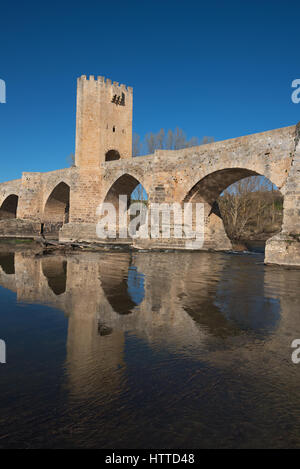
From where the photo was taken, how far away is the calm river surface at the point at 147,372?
188 cm

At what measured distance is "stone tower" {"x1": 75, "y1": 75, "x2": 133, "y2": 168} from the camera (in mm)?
22692

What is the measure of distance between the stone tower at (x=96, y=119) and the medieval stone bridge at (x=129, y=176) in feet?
0.21

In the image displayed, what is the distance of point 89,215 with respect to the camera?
23.2 m

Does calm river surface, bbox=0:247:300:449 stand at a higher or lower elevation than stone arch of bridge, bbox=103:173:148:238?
lower

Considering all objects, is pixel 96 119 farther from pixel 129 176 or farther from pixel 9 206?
pixel 9 206

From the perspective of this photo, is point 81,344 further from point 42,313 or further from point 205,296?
point 205,296

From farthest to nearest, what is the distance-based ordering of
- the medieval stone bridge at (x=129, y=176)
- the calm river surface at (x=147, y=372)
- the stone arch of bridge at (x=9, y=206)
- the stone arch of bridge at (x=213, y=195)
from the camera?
the stone arch of bridge at (x=9, y=206), the stone arch of bridge at (x=213, y=195), the medieval stone bridge at (x=129, y=176), the calm river surface at (x=147, y=372)

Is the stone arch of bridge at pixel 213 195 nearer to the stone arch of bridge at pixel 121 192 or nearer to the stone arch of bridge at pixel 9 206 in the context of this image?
the stone arch of bridge at pixel 121 192

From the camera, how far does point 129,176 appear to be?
21.4m

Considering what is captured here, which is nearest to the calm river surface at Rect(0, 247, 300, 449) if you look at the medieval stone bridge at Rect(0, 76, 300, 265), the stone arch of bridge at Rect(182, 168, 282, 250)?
the medieval stone bridge at Rect(0, 76, 300, 265)

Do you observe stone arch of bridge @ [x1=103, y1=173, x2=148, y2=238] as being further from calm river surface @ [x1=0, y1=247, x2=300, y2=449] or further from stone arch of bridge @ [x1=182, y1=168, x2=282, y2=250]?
calm river surface @ [x1=0, y1=247, x2=300, y2=449]

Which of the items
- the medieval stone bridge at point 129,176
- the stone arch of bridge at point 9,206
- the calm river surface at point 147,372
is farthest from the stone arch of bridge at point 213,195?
the stone arch of bridge at point 9,206

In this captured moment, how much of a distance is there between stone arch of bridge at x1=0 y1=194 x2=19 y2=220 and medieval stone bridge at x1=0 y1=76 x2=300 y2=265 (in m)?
1.03
